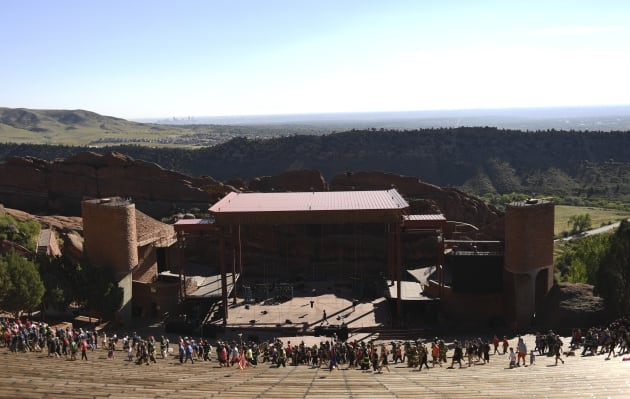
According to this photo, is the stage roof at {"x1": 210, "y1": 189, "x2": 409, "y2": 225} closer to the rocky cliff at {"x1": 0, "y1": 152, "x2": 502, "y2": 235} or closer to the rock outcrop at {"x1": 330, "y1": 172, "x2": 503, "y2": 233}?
the rock outcrop at {"x1": 330, "y1": 172, "x2": 503, "y2": 233}

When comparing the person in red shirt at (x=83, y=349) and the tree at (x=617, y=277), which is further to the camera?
the tree at (x=617, y=277)

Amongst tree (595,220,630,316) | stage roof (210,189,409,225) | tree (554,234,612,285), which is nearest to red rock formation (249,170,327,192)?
stage roof (210,189,409,225)

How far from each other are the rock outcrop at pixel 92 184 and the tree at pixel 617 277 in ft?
145

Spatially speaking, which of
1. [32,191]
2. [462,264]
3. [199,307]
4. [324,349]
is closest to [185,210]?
[32,191]

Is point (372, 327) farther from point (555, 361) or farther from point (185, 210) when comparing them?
point (185, 210)

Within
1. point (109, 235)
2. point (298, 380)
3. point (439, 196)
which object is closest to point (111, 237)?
point (109, 235)

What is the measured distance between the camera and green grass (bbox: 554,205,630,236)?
90438mm

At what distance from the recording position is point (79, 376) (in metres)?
20.9

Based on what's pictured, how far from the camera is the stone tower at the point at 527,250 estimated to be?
34.9m

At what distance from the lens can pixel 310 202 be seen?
39750 millimetres

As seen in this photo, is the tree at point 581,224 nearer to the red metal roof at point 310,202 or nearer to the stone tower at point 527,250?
the red metal roof at point 310,202

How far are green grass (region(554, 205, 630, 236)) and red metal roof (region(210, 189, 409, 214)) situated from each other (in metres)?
55.4

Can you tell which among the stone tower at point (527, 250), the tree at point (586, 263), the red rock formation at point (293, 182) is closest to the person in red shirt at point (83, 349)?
the stone tower at point (527, 250)

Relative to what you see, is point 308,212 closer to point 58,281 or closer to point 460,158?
point 58,281
